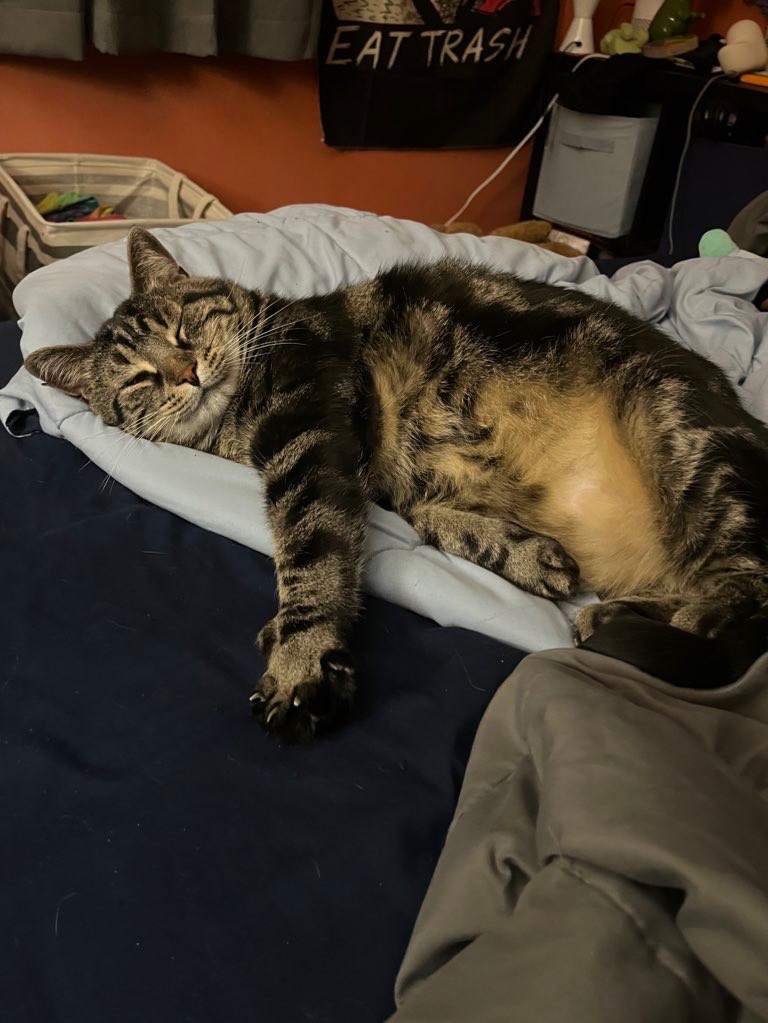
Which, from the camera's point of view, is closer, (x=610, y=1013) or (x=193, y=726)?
(x=610, y=1013)

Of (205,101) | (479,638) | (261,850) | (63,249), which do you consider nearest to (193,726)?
(261,850)

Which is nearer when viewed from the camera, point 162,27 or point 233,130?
point 162,27

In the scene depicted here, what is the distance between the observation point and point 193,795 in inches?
34.4

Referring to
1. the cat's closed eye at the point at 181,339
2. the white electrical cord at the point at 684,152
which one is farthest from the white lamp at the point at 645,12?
the cat's closed eye at the point at 181,339

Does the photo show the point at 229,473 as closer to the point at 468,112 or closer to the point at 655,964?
the point at 655,964

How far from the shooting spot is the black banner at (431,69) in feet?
9.62

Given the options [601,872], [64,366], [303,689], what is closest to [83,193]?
[64,366]

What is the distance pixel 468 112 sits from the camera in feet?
11.0

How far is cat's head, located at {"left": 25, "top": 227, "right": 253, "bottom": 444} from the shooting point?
1434 millimetres

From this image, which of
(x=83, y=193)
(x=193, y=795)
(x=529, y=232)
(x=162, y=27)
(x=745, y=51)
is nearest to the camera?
(x=193, y=795)

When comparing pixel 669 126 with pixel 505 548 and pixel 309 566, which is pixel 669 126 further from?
pixel 309 566

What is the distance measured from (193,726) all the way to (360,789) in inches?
9.0

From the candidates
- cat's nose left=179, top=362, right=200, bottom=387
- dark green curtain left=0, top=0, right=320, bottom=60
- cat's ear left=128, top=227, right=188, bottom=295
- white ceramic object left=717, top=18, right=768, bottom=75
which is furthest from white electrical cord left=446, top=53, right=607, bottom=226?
cat's nose left=179, top=362, right=200, bottom=387

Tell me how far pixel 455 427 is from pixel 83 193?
2029 millimetres
